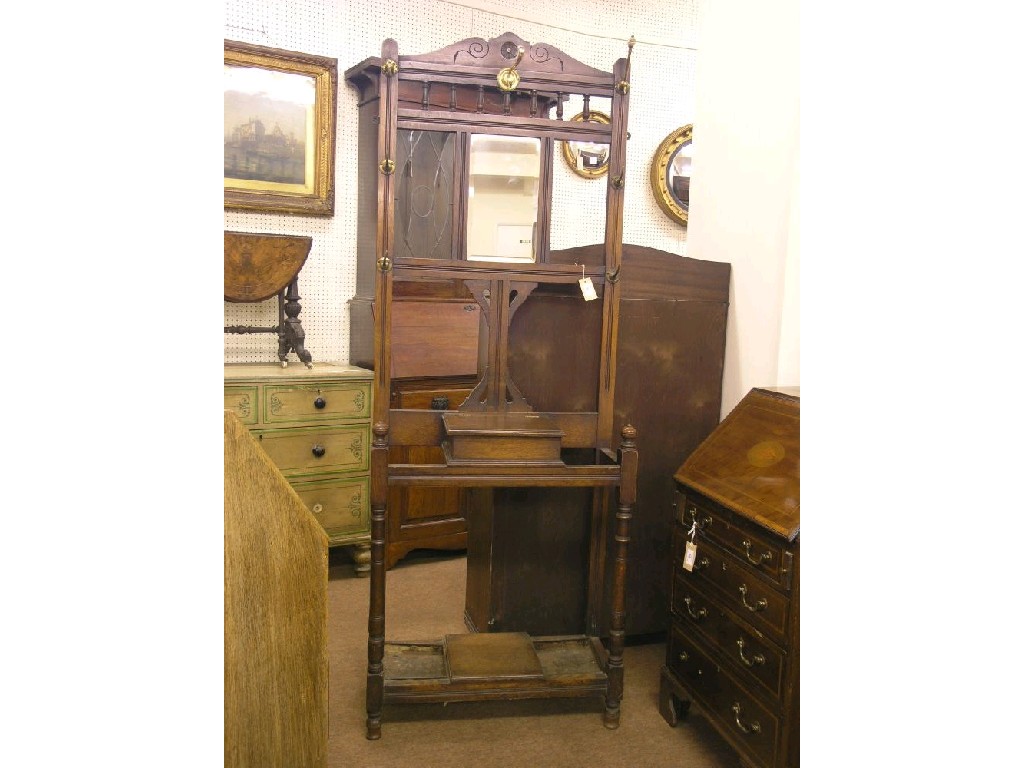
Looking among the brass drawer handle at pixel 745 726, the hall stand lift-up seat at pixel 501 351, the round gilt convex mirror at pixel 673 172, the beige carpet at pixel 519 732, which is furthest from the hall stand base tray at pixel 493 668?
the round gilt convex mirror at pixel 673 172

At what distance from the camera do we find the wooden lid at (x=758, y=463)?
7.06ft

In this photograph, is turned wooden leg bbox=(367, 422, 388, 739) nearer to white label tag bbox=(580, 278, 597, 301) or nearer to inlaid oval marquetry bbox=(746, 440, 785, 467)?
white label tag bbox=(580, 278, 597, 301)

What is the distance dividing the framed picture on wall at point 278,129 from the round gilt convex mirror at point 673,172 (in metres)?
2.23

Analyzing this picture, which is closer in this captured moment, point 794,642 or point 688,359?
point 794,642

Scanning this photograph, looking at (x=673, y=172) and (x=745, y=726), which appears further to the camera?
(x=673, y=172)

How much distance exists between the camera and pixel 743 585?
225 centimetres

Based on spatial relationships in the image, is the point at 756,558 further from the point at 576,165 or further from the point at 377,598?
the point at 576,165

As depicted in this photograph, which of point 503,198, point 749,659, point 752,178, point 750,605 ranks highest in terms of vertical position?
point 752,178

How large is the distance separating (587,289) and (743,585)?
1064 millimetres

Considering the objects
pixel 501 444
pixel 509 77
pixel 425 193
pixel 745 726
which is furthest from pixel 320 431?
pixel 745 726
